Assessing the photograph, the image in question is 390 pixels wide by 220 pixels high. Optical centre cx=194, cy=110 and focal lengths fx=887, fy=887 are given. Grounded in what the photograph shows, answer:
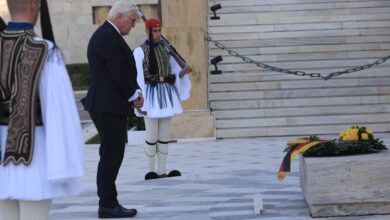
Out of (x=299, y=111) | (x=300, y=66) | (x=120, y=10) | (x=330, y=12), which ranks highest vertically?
(x=120, y=10)

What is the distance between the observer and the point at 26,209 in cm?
468

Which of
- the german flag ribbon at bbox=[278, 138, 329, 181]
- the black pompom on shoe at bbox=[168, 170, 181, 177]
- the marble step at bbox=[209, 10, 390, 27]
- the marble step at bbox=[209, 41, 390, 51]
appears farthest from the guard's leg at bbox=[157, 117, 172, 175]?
the marble step at bbox=[209, 10, 390, 27]

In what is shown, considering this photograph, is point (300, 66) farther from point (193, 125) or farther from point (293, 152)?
point (293, 152)

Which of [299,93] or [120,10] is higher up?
[120,10]

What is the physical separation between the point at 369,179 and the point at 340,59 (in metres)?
10.3

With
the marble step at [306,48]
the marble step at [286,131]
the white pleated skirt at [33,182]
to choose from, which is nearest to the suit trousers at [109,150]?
the white pleated skirt at [33,182]

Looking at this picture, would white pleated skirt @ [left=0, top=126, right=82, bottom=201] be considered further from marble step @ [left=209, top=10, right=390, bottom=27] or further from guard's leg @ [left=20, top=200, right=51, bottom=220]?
marble step @ [left=209, top=10, right=390, bottom=27]

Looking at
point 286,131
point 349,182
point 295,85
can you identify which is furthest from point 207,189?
point 295,85

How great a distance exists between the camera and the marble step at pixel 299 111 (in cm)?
1548

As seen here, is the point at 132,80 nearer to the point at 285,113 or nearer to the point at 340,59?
the point at 285,113

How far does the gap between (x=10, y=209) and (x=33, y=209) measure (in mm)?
213

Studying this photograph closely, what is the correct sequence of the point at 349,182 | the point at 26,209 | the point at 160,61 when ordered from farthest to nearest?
1. the point at 160,61
2. the point at 349,182
3. the point at 26,209

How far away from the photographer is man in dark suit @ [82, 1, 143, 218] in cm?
764

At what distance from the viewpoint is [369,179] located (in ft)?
23.1
